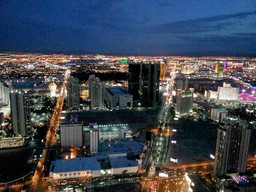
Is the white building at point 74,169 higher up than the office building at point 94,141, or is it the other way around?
the office building at point 94,141

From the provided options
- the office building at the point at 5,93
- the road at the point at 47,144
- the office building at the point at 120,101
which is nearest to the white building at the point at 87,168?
the road at the point at 47,144

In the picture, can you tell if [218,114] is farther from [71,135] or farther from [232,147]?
[71,135]

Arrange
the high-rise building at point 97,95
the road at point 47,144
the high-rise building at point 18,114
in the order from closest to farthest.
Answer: the road at point 47,144 → the high-rise building at point 18,114 → the high-rise building at point 97,95

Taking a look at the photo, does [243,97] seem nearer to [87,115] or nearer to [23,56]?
[87,115]

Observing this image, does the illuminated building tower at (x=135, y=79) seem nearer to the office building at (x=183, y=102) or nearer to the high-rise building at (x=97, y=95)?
the high-rise building at (x=97, y=95)

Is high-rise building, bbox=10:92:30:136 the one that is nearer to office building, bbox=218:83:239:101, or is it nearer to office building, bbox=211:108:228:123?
office building, bbox=211:108:228:123

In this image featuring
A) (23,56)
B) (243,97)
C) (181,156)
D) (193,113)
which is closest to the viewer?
(181,156)

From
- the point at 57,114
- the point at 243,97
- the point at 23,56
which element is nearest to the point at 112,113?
the point at 57,114
